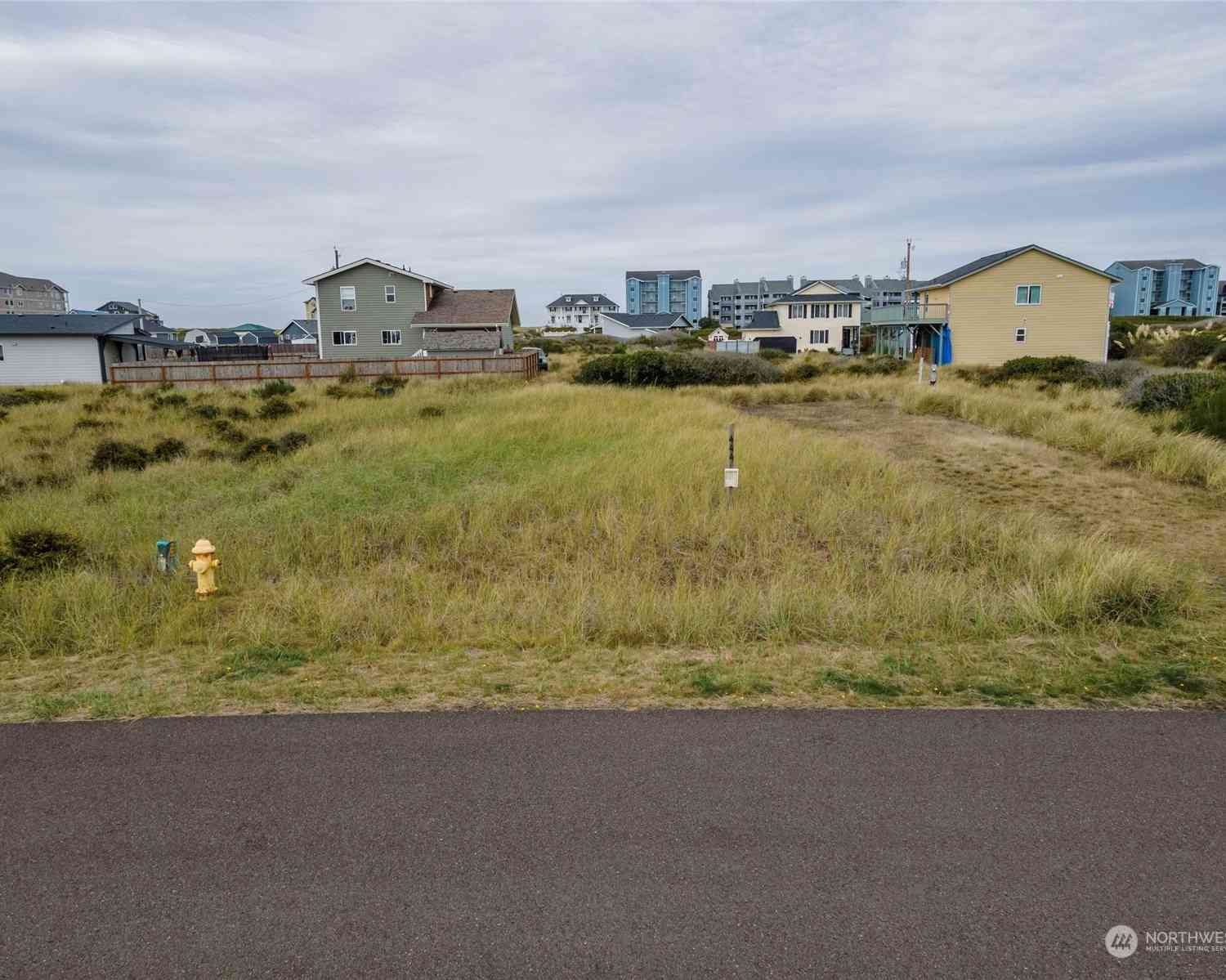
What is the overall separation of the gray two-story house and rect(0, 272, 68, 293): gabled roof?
3307 inches

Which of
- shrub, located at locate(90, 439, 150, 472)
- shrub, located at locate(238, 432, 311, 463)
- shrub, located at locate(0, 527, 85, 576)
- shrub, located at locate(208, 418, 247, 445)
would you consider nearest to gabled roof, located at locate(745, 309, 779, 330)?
shrub, located at locate(208, 418, 247, 445)

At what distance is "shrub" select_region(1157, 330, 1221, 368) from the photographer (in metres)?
43.4

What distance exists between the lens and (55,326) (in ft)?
144

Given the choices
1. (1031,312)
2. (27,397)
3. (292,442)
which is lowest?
(292,442)

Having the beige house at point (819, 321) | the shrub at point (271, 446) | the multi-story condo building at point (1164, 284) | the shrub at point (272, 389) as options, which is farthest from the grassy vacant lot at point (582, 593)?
the multi-story condo building at point (1164, 284)

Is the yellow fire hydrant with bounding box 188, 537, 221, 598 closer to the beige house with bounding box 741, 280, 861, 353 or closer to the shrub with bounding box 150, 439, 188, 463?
the shrub with bounding box 150, 439, 188, 463

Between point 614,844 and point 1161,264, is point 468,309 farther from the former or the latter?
point 1161,264

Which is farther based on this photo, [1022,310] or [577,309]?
[577,309]

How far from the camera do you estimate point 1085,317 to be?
44.4 meters

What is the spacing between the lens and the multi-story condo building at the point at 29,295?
344 ft

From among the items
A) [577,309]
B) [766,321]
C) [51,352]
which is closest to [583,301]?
[577,309]

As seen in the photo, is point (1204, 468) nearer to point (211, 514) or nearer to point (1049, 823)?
point (1049, 823)

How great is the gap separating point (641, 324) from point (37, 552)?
102 metres

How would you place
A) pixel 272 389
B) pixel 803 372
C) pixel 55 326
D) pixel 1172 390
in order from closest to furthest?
pixel 1172 390, pixel 272 389, pixel 803 372, pixel 55 326
